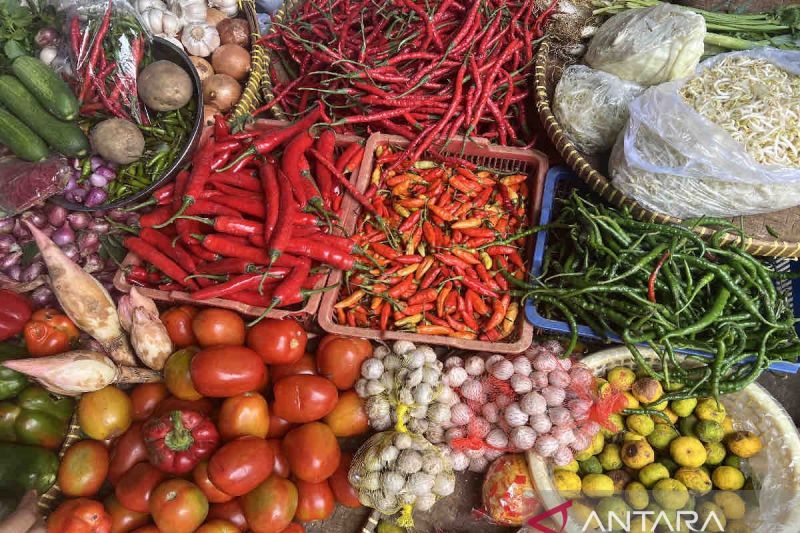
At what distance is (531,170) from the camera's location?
2.98 meters

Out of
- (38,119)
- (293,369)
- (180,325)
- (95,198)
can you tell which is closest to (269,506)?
(293,369)

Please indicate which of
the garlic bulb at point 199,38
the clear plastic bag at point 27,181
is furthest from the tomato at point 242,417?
the garlic bulb at point 199,38

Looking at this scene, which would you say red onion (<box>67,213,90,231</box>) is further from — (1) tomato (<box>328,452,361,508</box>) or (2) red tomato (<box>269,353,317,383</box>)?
(1) tomato (<box>328,452,361,508</box>)

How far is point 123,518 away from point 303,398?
0.92m

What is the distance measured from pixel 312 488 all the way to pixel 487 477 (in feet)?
2.91

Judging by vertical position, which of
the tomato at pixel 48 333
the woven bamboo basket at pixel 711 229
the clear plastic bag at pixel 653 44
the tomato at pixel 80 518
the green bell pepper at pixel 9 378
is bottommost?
the tomato at pixel 80 518

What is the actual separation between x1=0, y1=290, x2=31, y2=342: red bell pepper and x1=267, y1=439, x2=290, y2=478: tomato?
1.39m

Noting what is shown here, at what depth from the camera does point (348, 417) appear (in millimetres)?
2490

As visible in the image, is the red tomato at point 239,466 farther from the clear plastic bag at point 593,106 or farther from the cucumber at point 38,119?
the clear plastic bag at point 593,106

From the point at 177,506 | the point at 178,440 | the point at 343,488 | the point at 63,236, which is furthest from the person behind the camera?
the point at 63,236

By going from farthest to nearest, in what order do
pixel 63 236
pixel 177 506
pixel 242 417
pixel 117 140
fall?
pixel 63 236 < pixel 117 140 < pixel 242 417 < pixel 177 506

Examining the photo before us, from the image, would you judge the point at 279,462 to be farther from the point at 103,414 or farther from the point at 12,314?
the point at 12,314

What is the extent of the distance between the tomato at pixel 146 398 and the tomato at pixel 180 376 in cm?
9

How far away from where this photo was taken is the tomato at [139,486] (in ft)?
6.79
